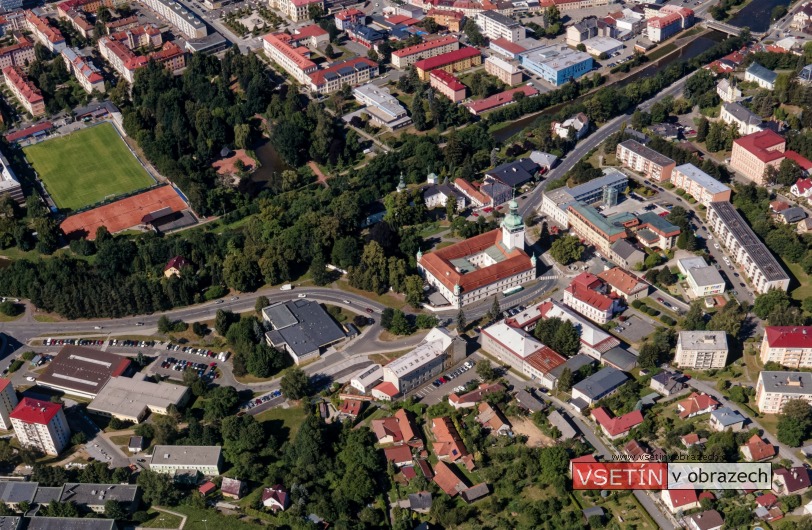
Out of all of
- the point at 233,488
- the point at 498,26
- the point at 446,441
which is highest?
the point at 498,26

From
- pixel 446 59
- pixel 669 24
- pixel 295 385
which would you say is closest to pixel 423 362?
pixel 295 385

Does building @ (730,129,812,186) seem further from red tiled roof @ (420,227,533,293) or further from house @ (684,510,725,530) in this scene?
house @ (684,510,725,530)

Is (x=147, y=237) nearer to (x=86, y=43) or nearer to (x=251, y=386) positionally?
(x=251, y=386)

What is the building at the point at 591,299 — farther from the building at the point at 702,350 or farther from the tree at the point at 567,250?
the building at the point at 702,350

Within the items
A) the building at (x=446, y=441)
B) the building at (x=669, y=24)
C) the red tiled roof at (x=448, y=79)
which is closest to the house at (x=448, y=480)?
the building at (x=446, y=441)

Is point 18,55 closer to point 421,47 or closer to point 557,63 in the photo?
point 421,47
